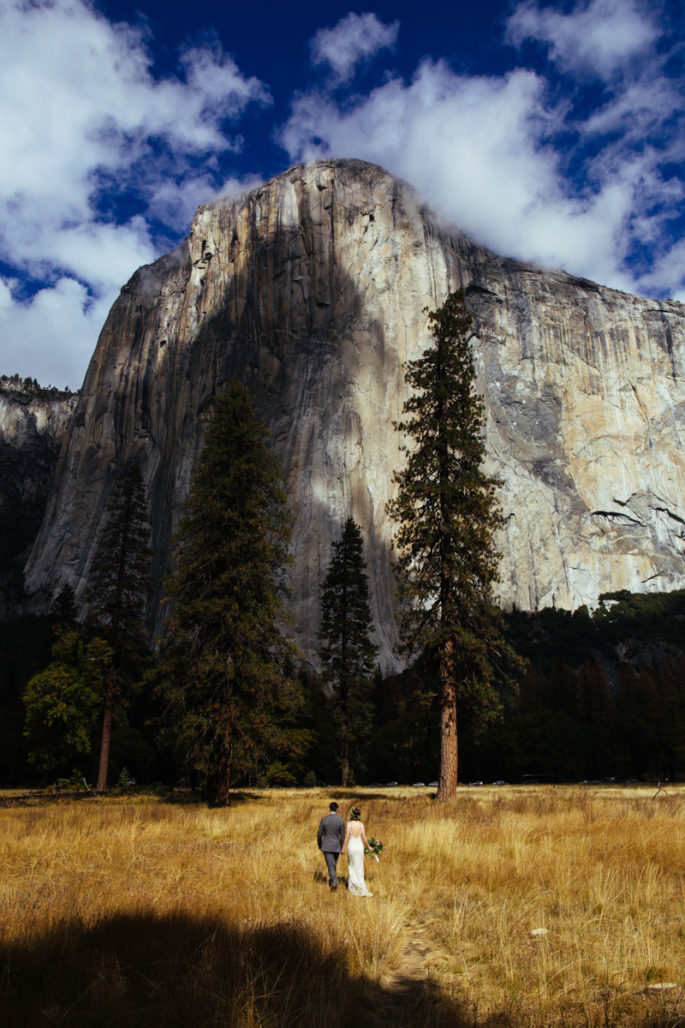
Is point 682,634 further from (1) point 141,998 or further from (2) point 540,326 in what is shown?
(1) point 141,998

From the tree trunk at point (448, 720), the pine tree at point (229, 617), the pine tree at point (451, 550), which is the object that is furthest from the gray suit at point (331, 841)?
the pine tree at point (229, 617)

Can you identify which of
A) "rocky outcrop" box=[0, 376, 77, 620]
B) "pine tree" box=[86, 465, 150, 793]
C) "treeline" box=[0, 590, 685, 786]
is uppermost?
"rocky outcrop" box=[0, 376, 77, 620]

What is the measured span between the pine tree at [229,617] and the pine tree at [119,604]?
740 centimetres

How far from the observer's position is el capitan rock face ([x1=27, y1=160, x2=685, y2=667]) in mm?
108438

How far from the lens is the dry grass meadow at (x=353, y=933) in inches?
155

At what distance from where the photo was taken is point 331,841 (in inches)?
334

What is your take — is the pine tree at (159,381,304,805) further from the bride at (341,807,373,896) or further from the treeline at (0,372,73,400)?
the treeline at (0,372,73,400)

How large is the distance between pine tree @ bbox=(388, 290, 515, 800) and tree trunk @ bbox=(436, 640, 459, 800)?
0.03m

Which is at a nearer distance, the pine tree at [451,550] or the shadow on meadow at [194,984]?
the shadow on meadow at [194,984]

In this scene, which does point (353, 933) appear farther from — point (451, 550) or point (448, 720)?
point (451, 550)

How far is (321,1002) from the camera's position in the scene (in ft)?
13.0

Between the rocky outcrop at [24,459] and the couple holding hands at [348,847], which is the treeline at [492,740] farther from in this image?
the rocky outcrop at [24,459]

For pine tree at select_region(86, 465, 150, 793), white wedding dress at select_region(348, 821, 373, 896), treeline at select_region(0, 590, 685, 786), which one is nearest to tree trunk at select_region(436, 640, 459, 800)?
white wedding dress at select_region(348, 821, 373, 896)

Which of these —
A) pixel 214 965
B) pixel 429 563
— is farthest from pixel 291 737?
pixel 214 965
